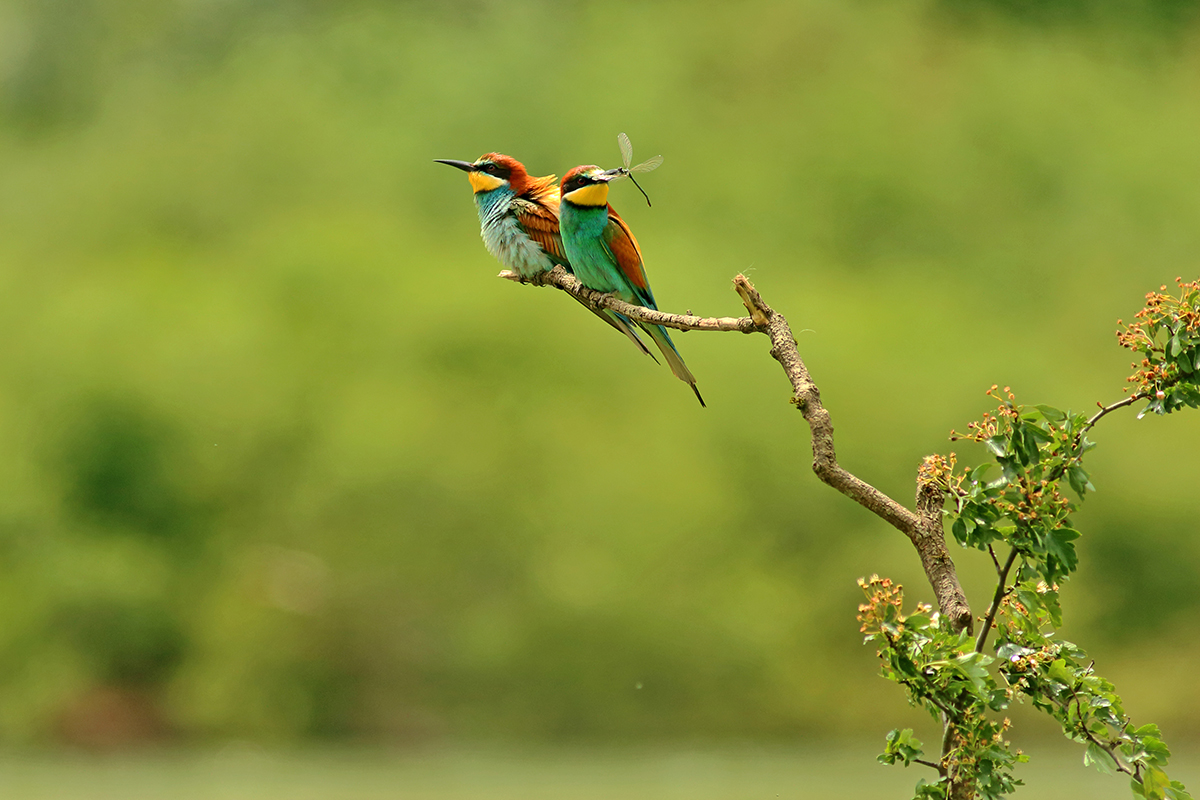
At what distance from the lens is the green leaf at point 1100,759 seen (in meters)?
1.47

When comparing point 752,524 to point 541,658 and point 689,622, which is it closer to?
point 689,622

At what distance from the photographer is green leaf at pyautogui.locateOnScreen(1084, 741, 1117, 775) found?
1.47 m

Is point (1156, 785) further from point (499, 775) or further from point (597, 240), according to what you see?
point (499, 775)

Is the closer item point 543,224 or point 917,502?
point 917,502

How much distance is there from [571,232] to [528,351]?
6440 mm

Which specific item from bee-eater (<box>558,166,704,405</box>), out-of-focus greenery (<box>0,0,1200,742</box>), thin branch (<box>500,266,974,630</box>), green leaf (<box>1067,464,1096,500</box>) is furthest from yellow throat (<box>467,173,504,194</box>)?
out-of-focus greenery (<box>0,0,1200,742</box>)

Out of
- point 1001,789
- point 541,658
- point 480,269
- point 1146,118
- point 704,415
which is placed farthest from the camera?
point 1146,118

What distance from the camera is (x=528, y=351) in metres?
8.93

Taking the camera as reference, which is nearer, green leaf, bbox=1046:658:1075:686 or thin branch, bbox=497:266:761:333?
green leaf, bbox=1046:658:1075:686

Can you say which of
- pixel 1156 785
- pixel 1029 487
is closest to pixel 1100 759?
pixel 1156 785

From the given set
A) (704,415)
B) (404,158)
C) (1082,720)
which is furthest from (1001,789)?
(404,158)

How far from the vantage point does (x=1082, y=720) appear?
60.4 inches

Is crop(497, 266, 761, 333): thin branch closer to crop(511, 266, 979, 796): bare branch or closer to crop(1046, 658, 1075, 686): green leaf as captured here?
crop(511, 266, 979, 796): bare branch

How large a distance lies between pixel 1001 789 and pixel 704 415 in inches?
285
